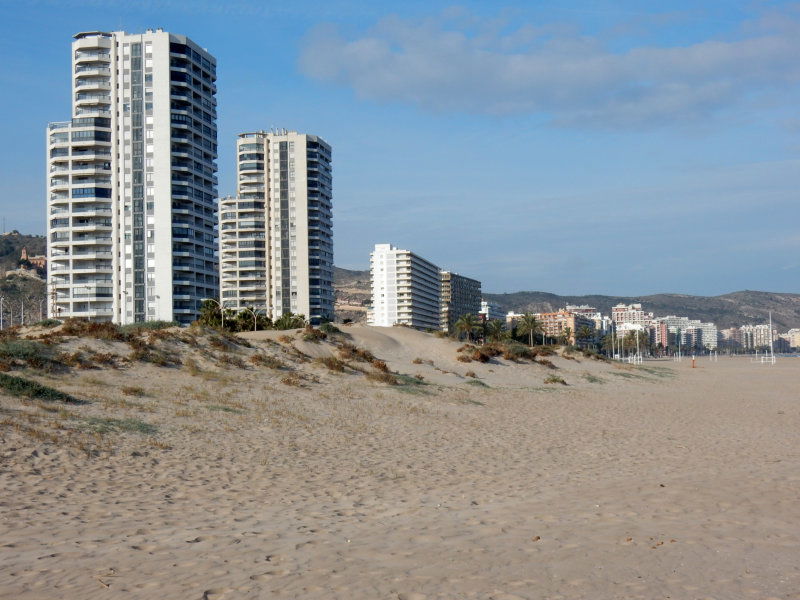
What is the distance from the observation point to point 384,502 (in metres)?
12.8

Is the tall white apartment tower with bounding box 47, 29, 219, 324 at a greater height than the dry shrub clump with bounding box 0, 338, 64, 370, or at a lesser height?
greater

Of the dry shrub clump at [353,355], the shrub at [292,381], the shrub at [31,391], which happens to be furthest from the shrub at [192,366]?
the dry shrub clump at [353,355]

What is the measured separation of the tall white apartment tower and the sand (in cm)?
7039

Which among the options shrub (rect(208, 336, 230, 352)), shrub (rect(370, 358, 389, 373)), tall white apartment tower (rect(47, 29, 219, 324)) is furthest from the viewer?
tall white apartment tower (rect(47, 29, 219, 324))

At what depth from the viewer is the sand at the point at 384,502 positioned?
314 inches

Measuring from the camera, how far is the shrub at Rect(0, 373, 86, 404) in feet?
66.2

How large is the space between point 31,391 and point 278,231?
363 ft

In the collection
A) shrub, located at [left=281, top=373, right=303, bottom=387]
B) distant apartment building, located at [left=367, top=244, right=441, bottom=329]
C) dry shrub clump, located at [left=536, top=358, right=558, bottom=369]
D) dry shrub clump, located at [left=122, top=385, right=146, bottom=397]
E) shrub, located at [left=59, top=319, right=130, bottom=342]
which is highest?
distant apartment building, located at [left=367, top=244, right=441, bottom=329]

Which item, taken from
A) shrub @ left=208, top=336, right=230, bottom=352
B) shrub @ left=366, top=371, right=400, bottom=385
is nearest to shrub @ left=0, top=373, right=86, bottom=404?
shrub @ left=208, top=336, right=230, bottom=352

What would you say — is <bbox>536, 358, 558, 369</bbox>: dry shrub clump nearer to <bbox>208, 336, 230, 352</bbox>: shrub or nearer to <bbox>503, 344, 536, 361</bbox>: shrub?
<bbox>503, 344, 536, 361</bbox>: shrub

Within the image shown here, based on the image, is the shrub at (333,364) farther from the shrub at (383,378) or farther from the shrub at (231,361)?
the shrub at (231,361)

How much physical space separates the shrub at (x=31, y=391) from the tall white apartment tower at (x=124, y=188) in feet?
244

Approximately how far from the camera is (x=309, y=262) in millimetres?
129625

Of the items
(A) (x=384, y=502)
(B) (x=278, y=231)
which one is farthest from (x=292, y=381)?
(B) (x=278, y=231)
